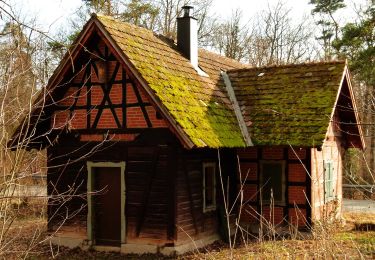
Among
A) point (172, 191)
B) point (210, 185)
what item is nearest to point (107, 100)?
point (172, 191)

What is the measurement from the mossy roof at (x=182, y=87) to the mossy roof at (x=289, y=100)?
68 centimetres

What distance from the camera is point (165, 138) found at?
11.6m

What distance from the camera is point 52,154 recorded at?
13312mm

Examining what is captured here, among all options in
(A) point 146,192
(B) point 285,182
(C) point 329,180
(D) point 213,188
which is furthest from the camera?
(C) point 329,180

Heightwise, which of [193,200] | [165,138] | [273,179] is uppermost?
[165,138]

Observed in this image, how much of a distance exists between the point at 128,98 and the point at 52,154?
288 cm

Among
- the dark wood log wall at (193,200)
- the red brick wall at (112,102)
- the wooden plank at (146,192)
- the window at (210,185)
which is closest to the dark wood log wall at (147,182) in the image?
the wooden plank at (146,192)

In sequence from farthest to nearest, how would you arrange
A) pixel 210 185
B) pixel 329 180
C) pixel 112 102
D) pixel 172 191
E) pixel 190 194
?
pixel 329 180 < pixel 210 185 < pixel 112 102 < pixel 190 194 < pixel 172 191

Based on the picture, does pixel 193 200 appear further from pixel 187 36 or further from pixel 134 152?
pixel 187 36

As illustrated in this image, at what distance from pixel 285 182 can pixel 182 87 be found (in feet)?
13.1

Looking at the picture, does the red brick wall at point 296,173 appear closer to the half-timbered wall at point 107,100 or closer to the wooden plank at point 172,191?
the wooden plank at point 172,191

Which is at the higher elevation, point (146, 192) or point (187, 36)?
point (187, 36)

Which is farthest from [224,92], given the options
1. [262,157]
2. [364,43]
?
[364,43]

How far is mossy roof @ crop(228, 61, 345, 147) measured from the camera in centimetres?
1308
